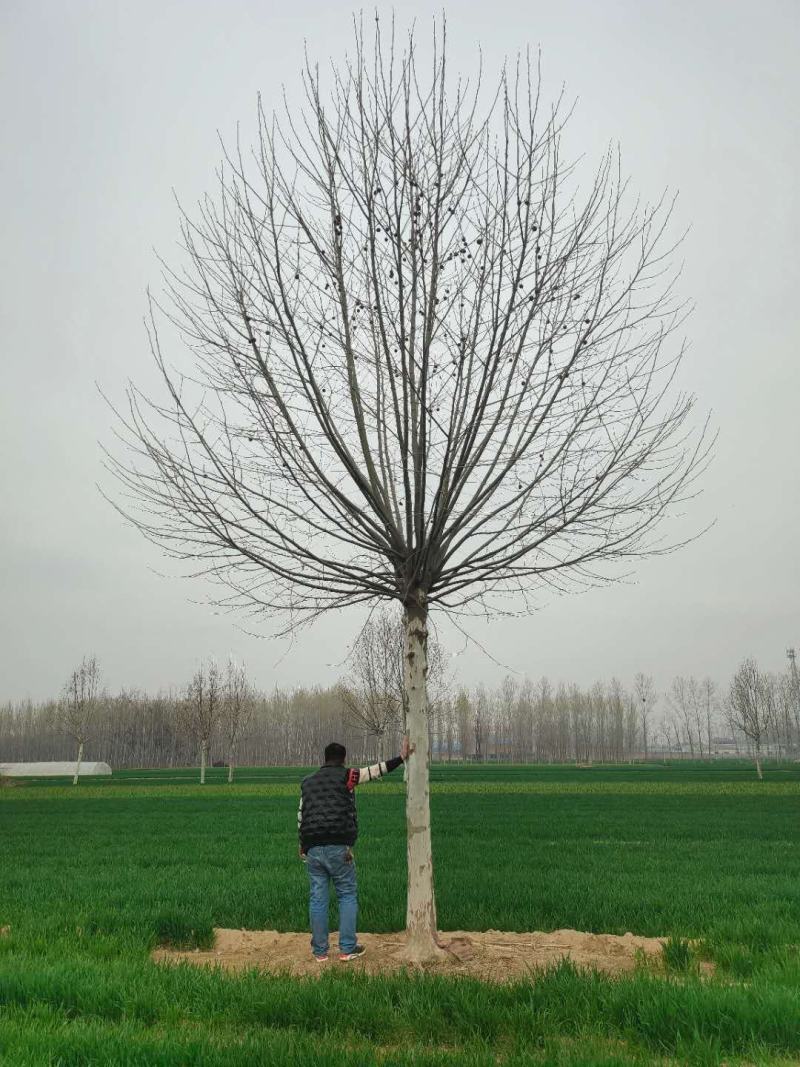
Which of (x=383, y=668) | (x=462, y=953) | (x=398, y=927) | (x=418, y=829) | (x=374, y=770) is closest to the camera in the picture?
(x=418, y=829)

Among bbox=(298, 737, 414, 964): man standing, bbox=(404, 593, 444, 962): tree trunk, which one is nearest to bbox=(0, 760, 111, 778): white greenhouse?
bbox=(298, 737, 414, 964): man standing

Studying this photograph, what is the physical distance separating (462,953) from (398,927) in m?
1.38

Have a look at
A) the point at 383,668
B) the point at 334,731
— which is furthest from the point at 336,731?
the point at 383,668

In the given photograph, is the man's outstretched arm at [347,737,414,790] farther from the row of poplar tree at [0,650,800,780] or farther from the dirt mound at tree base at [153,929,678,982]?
the row of poplar tree at [0,650,800,780]

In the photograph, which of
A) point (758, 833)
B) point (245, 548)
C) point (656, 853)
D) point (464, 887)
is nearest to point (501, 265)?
point (245, 548)

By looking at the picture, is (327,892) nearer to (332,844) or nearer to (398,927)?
(332,844)

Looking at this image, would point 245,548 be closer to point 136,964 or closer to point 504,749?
point 136,964

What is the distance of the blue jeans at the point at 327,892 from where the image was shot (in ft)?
19.7

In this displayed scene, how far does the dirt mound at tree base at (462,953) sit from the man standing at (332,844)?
0.22m

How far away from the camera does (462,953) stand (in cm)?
599

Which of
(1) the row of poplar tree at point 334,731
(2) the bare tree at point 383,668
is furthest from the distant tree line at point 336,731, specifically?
(2) the bare tree at point 383,668

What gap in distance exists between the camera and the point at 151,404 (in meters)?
6.51

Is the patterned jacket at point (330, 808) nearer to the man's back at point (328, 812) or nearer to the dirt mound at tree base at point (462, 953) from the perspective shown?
the man's back at point (328, 812)

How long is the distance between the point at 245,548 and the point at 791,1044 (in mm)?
4830
